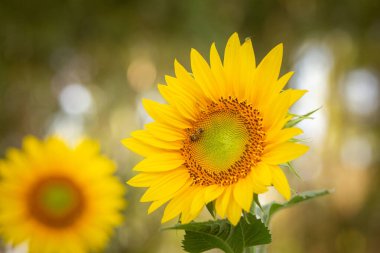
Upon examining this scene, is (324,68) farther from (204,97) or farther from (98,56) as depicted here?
(204,97)

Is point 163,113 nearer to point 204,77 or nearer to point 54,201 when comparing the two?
point 204,77

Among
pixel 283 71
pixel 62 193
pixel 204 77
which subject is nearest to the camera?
pixel 204 77

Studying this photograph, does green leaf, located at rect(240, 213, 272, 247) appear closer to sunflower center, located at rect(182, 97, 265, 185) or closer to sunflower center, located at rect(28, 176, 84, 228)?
sunflower center, located at rect(182, 97, 265, 185)

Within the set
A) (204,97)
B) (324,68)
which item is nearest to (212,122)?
(204,97)

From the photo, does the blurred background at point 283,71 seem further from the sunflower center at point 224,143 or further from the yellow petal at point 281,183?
the yellow petal at point 281,183

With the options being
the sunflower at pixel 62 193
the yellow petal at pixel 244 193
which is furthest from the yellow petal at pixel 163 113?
the sunflower at pixel 62 193

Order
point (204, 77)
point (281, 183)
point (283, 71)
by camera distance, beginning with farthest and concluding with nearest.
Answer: point (283, 71) → point (204, 77) → point (281, 183)

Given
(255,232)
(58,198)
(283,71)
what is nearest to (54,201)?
(58,198)
